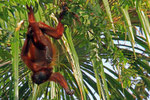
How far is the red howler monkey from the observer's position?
1.70 metres

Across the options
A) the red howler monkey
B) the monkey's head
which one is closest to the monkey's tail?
the red howler monkey

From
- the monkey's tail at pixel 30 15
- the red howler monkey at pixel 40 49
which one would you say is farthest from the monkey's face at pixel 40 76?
the monkey's tail at pixel 30 15

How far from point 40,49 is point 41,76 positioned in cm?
19

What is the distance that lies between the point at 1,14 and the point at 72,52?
2.44 feet

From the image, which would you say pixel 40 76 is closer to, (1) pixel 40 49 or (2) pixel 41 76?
(2) pixel 41 76

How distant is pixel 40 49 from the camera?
1.89 metres

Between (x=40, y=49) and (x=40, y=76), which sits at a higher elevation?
(x=40, y=49)

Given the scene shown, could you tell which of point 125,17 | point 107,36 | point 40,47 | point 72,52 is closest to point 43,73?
point 40,47

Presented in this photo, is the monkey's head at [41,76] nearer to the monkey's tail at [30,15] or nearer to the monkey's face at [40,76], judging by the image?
the monkey's face at [40,76]

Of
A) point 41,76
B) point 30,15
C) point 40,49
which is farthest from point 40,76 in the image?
point 30,15

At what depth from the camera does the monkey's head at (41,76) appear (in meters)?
Answer: 1.95

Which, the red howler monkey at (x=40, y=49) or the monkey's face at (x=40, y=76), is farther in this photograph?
the monkey's face at (x=40, y=76)

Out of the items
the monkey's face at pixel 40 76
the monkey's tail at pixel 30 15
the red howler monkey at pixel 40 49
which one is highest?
the monkey's tail at pixel 30 15

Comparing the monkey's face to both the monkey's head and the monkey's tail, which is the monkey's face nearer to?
the monkey's head
